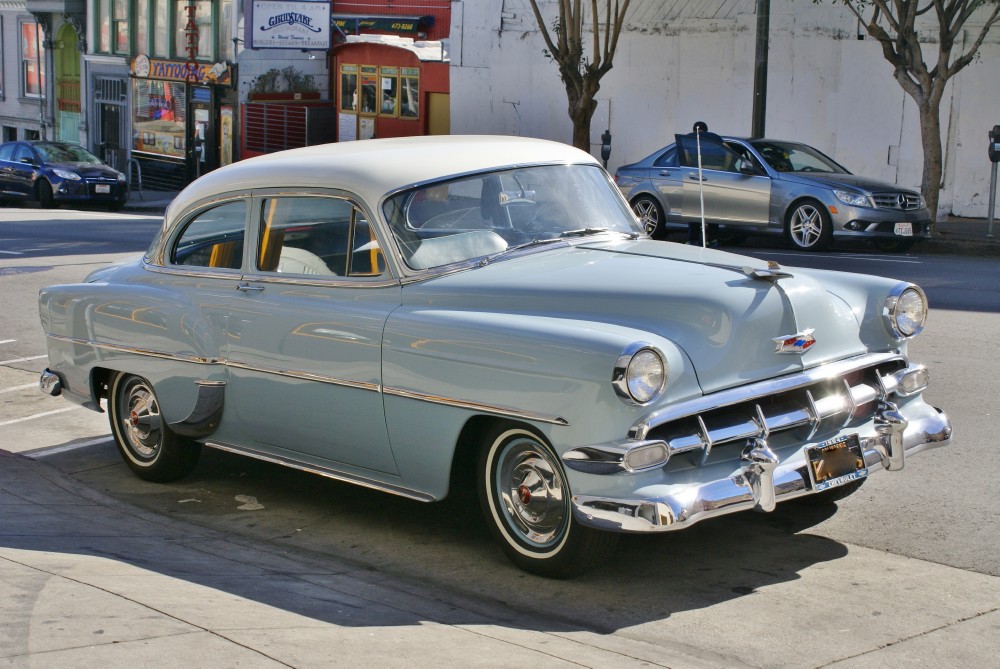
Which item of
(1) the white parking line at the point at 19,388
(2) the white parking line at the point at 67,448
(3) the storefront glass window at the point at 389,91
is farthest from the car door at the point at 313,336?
(3) the storefront glass window at the point at 389,91

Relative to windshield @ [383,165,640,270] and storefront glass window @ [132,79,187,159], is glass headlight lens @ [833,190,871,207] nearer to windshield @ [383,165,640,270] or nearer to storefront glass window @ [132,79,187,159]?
windshield @ [383,165,640,270]

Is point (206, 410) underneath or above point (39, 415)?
above

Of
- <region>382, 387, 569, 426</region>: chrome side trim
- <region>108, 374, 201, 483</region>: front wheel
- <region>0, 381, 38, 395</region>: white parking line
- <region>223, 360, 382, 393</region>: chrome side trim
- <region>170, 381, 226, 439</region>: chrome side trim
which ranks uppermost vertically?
<region>382, 387, 569, 426</region>: chrome side trim

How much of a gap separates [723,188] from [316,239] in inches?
493

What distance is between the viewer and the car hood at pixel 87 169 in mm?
28984

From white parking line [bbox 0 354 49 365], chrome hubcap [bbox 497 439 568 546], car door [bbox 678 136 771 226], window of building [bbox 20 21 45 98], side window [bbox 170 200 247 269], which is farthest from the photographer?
window of building [bbox 20 21 45 98]

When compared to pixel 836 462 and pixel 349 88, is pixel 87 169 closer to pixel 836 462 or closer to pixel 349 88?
pixel 349 88

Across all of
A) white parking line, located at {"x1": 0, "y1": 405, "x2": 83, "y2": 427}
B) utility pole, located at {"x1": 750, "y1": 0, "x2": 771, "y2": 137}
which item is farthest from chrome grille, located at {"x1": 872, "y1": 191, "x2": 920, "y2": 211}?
white parking line, located at {"x1": 0, "y1": 405, "x2": 83, "y2": 427}

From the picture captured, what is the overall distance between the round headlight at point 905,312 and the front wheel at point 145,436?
368cm

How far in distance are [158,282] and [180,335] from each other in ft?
1.60

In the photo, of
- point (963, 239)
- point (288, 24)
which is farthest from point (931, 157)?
point (288, 24)

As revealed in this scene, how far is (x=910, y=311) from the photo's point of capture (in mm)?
6047

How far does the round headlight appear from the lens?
5949 mm

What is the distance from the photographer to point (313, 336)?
6062 millimetres
